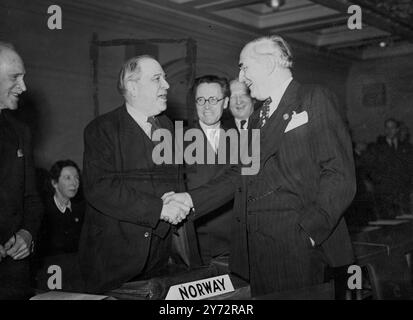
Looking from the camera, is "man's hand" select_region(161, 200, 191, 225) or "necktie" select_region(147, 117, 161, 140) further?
"necktie" select_region(147, 117, 161, 140)

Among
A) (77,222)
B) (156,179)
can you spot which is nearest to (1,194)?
(156,179)

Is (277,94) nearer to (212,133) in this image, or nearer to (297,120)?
(297,120)

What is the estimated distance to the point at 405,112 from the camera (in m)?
8.16

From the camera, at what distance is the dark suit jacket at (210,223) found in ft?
8.07

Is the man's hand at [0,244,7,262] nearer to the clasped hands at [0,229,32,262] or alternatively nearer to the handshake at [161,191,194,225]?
the clasped hands at [0,229,32,262]

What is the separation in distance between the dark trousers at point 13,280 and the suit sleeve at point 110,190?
403 millimetres

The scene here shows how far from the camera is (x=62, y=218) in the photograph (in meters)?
3.33

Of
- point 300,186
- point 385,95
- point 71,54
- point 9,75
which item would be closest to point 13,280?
point 9,75

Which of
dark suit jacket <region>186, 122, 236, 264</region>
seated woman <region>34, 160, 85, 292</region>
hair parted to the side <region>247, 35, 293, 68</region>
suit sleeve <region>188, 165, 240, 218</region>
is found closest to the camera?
hair parted to the side <region>247, 35, 293, 68</region>

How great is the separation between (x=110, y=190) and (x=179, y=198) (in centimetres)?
33

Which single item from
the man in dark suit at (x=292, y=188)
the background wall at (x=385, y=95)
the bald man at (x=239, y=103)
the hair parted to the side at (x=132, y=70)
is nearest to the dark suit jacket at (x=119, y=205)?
the hair parted to the side at (x=132, y=70)

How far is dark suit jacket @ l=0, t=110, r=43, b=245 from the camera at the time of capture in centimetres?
184

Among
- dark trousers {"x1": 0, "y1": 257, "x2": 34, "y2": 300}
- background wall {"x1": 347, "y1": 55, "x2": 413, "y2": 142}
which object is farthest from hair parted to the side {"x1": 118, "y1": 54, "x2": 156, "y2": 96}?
background wall {"x1": 347, "y1": 55, "x2": 413, "y2": 142}

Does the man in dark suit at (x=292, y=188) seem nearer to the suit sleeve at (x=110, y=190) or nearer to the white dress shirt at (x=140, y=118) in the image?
the suit sleeve at (x=110, y=190)
